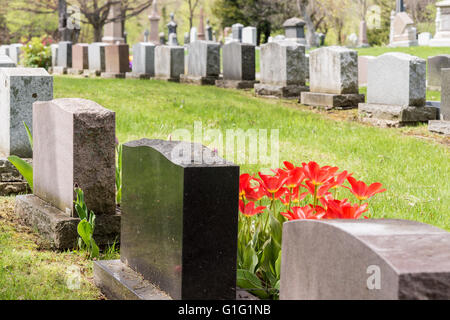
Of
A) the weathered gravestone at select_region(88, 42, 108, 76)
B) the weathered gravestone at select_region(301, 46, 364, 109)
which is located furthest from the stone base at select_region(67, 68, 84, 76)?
the weathered gravestone at select_region(301, 46, 364, 109)

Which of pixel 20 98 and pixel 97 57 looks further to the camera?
pixel 97 57

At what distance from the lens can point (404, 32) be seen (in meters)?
31.3

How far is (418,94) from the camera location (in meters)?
9.93

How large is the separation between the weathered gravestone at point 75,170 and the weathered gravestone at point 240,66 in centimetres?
994

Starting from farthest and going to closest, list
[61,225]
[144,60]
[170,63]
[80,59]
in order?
1. [80,59]
2. [144,60]
3. [170,63]
4. [61,225]

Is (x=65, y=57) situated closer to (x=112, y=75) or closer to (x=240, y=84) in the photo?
(x=112, y=75)

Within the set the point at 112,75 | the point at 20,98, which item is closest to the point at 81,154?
the point at 20,98

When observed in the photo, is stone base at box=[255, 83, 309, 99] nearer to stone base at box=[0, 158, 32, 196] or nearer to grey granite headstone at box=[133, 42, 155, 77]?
grey granite headstone at box=[133, 42, 155, 77]

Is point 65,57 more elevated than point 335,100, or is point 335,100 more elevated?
point 65,57

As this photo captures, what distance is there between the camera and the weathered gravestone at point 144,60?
17.6 m

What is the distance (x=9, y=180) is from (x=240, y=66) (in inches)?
364
